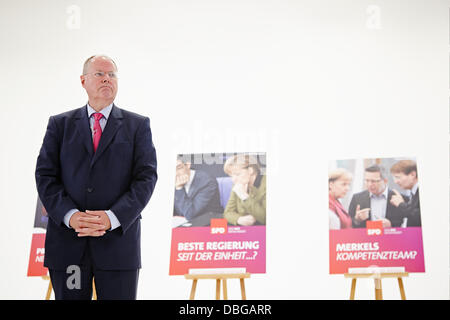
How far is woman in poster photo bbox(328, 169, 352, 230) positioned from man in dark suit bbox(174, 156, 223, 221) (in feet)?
3.34

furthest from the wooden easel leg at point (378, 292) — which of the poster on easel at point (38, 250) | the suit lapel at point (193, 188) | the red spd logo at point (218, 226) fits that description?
the poster on easel at point (38, 250)

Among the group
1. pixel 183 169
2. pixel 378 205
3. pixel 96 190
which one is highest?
pixel 183 169

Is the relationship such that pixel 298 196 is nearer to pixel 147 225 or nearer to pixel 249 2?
pixel 147 225

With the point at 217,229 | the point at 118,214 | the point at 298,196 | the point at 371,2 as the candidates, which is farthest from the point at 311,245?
the point at 118,214

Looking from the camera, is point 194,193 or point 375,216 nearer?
point 375,216

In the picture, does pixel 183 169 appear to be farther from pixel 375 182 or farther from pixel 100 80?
pixel 100 80

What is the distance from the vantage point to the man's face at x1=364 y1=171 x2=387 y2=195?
4750 mm

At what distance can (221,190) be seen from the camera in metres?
4.89

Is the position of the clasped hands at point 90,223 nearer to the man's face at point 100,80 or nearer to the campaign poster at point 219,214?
the man's face at point 100,80

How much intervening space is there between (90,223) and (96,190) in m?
0.16

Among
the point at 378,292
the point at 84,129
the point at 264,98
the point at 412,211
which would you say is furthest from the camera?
the point at 264,98

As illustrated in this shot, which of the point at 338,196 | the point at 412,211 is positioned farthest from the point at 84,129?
the point at 412,211

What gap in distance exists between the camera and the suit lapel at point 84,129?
2006mm

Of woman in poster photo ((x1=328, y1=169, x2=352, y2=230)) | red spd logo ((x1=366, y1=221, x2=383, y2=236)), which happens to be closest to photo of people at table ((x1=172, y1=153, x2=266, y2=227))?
Result: woman in poster photo ((x1=328, y1=169, x2=352, y2=230))
